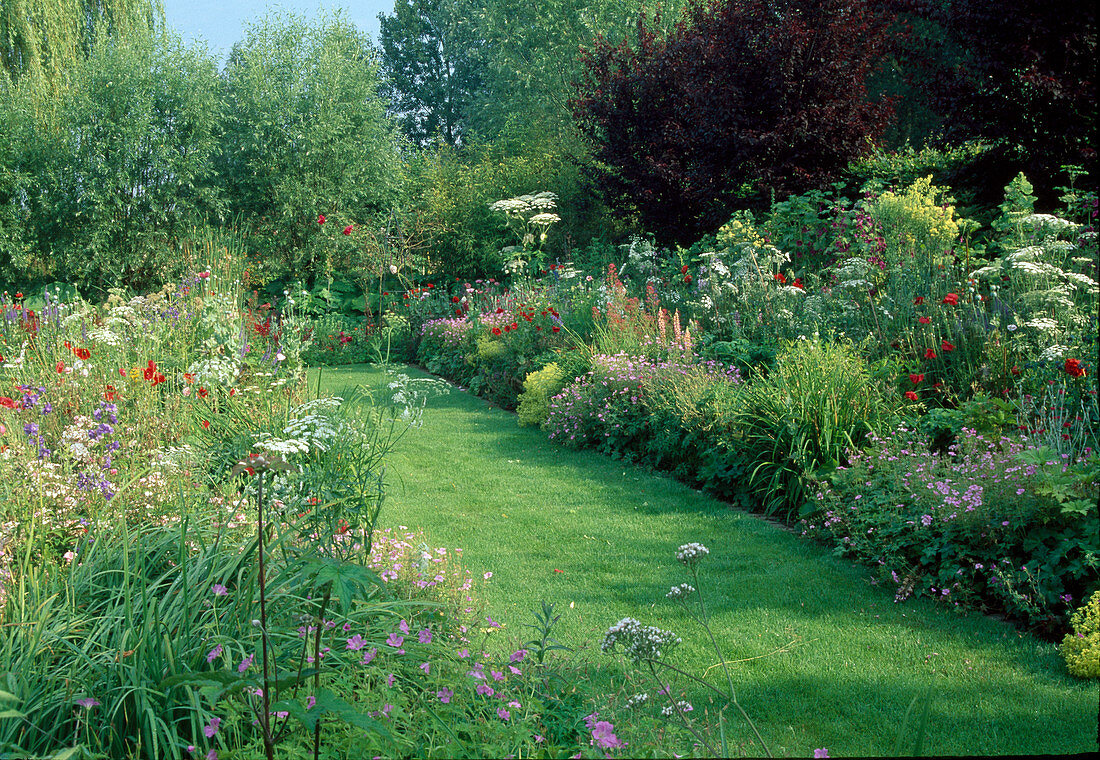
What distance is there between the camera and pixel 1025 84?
7.94m

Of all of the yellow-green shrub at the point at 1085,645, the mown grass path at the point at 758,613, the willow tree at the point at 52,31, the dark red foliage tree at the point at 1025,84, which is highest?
the willow tree at the point at 52,31

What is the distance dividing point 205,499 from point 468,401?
5603 mm

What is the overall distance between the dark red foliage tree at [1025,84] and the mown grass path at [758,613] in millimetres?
5352

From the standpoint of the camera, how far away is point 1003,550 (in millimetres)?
3580

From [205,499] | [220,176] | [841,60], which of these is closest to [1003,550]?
[205,499]

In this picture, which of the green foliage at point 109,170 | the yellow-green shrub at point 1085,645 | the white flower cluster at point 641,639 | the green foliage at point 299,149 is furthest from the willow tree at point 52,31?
the yellow-green shrub at point 1085,645

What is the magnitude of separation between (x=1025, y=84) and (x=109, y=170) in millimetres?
15279

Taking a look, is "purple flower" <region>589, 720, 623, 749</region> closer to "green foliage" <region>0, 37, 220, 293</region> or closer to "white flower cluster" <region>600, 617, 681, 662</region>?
"white flower cluster" <region>600, 617, 681, 662</region>

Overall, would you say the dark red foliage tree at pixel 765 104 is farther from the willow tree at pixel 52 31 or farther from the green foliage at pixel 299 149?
the willow tree at pixel 52 31

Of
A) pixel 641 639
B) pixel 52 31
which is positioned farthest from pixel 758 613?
pixel 52 31

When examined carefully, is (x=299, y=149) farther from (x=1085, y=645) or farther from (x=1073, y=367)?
(x=1085, y=645)

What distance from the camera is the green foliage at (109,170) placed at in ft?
49.6

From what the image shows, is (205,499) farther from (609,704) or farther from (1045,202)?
(1045,202)

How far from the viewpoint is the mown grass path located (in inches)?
109
